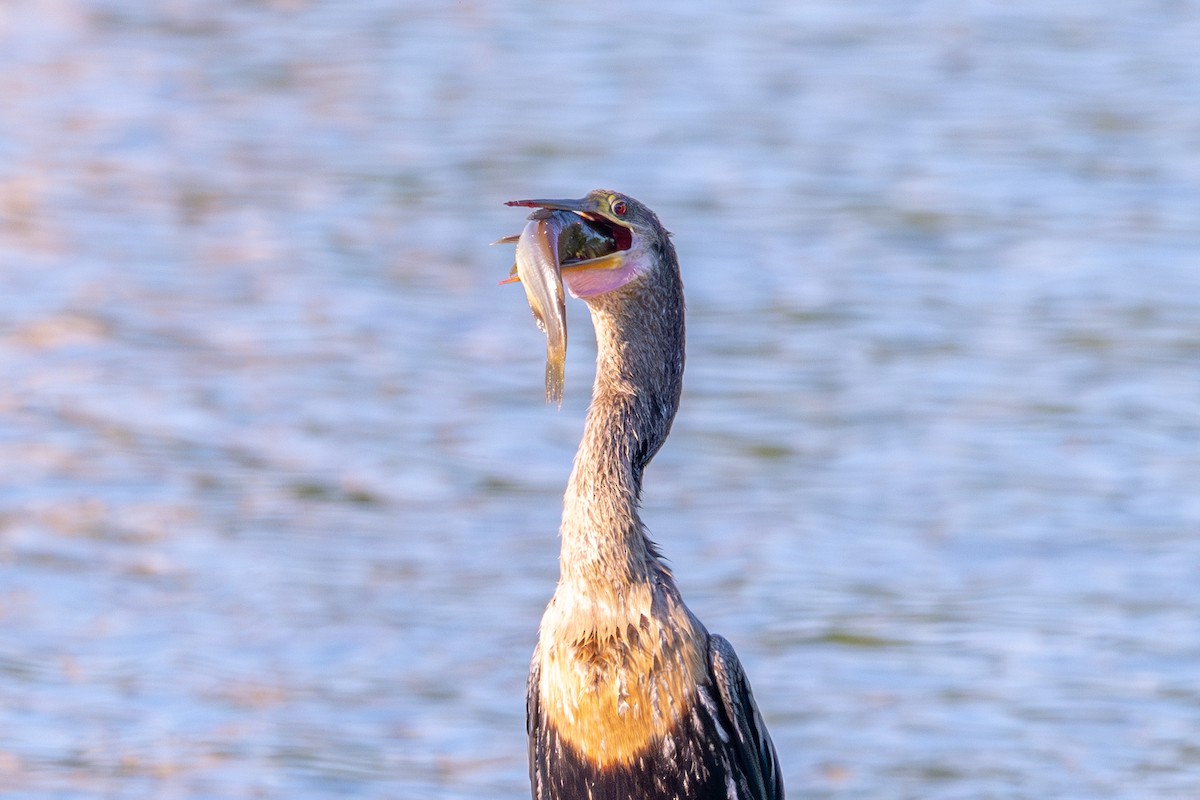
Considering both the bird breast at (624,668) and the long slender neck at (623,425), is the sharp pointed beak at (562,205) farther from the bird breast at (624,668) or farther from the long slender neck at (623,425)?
the bird breast at (624,668)

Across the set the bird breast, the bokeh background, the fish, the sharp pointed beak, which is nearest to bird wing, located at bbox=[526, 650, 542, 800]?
the bird breast

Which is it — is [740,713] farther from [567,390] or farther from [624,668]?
[567,390]

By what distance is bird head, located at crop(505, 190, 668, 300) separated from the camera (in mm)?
5055

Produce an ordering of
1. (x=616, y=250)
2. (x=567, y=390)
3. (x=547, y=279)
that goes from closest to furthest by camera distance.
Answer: (x=547, y=279)
(x=616, y=250)
(x=567, y=390)

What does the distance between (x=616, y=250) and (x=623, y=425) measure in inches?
15.9

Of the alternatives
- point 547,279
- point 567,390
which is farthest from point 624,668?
point 567,390

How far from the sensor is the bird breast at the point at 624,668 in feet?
16.1

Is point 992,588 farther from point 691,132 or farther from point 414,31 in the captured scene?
point 414,31

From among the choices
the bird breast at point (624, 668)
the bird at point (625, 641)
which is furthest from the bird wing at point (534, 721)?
the bird breast at point (624, 668)

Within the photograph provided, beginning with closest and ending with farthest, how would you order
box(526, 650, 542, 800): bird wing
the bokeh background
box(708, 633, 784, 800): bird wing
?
box(708, 633, 784, 800): bird wing → box(526, 650, 542, 800): bird wing → the bokeh background

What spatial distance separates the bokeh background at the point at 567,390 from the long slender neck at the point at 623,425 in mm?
1735

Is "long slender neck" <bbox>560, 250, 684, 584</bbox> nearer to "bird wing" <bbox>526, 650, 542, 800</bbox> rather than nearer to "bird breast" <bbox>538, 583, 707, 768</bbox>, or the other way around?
"bird breast" <bbox>538, 583, 707, 768</bbox>

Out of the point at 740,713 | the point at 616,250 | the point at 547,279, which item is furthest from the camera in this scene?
the point at 616,250

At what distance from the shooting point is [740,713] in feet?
16.4
